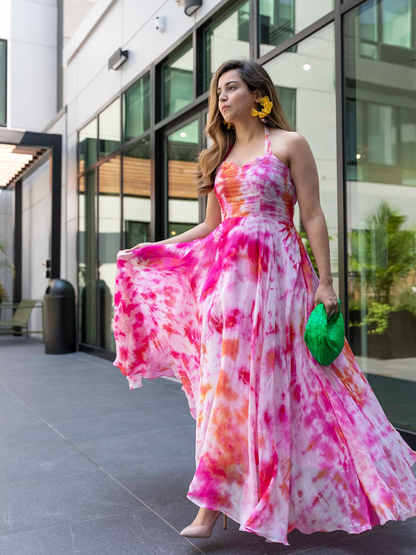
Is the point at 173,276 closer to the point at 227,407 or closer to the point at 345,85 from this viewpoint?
the point at 227,407

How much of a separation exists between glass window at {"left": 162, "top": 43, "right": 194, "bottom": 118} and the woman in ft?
14.0

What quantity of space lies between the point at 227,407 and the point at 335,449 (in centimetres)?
42

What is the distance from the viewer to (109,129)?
8.93 meters

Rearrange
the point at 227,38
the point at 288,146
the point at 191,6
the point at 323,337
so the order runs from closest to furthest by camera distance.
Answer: the point at 323,337, the point at 288,146, the point at 227,38, the point at 191,6

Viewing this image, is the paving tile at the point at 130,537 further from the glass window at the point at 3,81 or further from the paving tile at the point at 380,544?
the glass window at the point at 3,81

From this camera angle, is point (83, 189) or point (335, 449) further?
point (83, 189)

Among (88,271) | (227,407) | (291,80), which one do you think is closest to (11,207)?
(88,271)

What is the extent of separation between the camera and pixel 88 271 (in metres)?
9.73

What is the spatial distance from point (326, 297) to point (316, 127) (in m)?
2.54

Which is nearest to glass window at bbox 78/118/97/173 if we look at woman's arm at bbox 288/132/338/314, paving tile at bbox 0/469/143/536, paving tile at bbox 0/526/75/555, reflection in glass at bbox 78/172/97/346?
reflection in glass at bbox 78/172/97/346

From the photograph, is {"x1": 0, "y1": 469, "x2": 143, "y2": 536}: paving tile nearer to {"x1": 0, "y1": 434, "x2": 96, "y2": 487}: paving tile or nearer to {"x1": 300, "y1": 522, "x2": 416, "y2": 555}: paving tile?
{"x1": 0, "y1": 434, "x2": 96, "y2": 487}: paving tile

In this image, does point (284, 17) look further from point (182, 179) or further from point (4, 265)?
point (4, 265)

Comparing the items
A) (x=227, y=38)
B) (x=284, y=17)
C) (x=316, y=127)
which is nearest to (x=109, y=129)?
(x=227, y=38)

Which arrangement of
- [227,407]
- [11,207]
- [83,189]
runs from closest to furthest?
1. [227,407]
2. [83,189]
3. [11,207]
